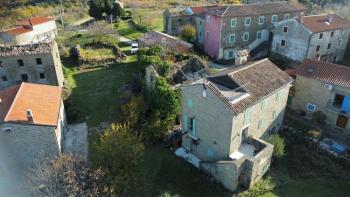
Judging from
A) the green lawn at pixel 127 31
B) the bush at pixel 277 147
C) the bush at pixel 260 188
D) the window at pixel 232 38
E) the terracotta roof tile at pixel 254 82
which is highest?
the terracotta roof tile at pixel 254 82

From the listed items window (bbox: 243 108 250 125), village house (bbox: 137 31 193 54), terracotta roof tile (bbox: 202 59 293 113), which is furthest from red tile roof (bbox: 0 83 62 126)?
village house (bbox: 137 31 193 54)

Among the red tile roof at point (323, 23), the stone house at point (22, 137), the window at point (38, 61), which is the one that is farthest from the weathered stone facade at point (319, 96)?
the window at point (38, 61)

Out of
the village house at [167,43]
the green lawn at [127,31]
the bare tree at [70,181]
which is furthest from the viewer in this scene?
the green lawn at [127,31]

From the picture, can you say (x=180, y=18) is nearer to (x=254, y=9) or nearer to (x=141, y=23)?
(x=141, y=23)

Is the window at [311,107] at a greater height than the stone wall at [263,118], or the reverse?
the stone wall at [263,118]

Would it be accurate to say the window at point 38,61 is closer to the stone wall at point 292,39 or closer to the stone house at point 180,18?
the stone house at point 180,18

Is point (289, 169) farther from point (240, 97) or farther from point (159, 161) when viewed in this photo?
point (159, 161)

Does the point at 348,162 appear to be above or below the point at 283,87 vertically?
below

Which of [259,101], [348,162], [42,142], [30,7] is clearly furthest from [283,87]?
[30,7]
